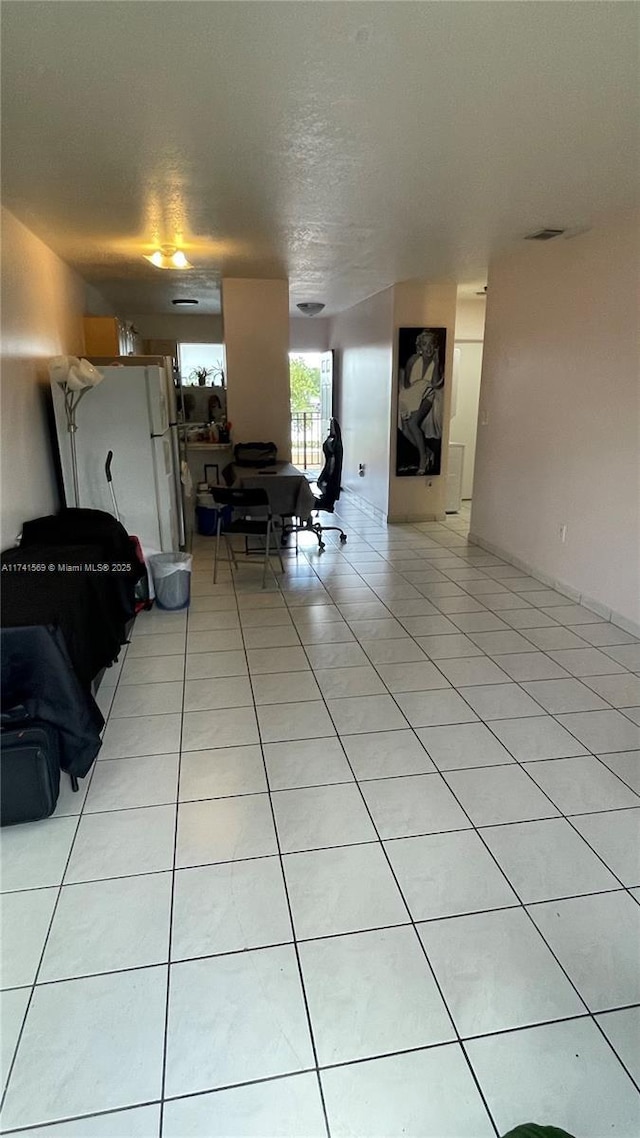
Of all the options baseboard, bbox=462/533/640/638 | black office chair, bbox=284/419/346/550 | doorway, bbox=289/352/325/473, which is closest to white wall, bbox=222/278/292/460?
black office chair, bbox=284/419/346/550

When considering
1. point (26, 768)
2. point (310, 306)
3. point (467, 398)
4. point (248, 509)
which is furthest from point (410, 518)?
point (26, 768)

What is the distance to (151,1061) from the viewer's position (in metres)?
1.30

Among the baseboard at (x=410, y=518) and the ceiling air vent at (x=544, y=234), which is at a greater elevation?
the ceiling air vent at (x=544, y=234)

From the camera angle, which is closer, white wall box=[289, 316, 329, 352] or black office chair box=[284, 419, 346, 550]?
black office chair box=[284, 419, 346, 550]

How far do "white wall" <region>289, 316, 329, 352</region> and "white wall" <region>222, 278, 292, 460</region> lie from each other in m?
3.38

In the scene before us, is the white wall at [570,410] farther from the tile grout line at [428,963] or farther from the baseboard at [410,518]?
the tile grout line at [428,963]

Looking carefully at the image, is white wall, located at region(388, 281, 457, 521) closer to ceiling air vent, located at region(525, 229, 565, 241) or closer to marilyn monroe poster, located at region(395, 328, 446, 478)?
marilyn monroe poster, located at region(395, 328, 446, 478)

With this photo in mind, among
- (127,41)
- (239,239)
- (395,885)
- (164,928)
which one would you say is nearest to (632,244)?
(239,239)

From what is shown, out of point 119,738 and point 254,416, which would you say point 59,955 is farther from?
point 254,416

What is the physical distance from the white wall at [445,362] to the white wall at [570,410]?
924mm

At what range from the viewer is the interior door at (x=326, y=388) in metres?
8.81

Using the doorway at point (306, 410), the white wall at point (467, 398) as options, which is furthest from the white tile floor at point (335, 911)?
the doorway at point (306, 410)

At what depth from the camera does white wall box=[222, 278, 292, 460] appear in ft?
19.0

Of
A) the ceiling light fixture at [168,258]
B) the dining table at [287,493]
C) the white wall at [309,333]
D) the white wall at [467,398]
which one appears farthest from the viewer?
the white wall at [309,333]
